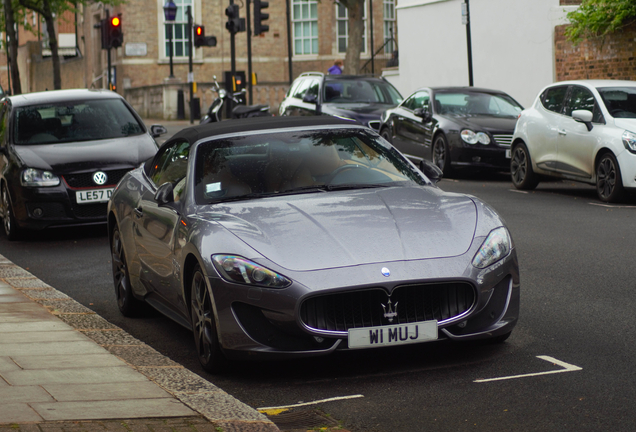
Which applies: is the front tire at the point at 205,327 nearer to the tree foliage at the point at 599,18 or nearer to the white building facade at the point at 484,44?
the tree foliage at the point at 599,18

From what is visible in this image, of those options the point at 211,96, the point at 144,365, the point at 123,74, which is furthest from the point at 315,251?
the point at 123,74

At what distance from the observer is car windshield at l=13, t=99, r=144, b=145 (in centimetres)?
1232

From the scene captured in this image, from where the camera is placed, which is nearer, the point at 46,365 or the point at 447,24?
the point at 46,365

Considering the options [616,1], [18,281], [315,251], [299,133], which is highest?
[616,1]

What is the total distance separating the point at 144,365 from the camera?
5.68 meters

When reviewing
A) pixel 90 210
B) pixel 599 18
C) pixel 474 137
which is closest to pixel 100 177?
pixel 90 210

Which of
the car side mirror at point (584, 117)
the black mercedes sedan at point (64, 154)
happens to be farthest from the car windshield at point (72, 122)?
the car side mirror at point (584, 117)

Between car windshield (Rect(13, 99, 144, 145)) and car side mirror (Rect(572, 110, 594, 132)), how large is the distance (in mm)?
5727

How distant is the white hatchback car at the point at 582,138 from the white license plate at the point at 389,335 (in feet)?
27.4

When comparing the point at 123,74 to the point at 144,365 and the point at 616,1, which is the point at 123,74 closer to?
the point at 616,1

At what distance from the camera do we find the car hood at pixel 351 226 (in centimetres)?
537

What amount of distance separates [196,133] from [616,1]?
55.8ft

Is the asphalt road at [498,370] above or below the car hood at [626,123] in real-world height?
below

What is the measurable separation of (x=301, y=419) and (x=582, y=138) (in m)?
10.1
